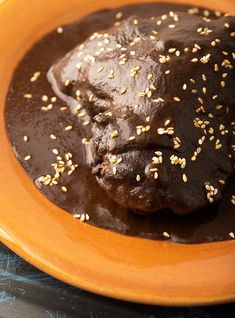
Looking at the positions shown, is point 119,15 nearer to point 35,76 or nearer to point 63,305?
point 35,76

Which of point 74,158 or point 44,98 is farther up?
point 44,98

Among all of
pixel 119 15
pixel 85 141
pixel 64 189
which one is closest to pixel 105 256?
pixel 64 189

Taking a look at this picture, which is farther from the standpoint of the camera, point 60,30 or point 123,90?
point 60,30

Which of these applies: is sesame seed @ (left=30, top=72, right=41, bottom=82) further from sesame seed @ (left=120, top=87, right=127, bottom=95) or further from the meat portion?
sesame seed @ (left=120, top=87, right=127, bottom=95)

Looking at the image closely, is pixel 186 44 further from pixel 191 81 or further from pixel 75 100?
pixel 75 100

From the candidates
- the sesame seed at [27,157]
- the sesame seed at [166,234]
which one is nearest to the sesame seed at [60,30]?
the sesame seed at [27,157]
